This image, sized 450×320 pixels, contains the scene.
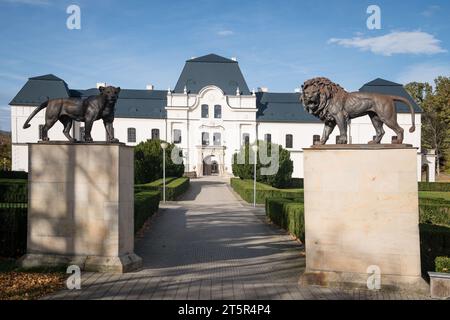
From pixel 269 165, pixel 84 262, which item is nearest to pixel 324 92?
pixel 84 262

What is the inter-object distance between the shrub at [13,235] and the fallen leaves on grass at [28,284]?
1.70 meters

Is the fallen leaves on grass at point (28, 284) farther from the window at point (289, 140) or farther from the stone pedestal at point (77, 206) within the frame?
the window at point (289, 140)

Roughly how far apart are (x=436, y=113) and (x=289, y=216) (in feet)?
191

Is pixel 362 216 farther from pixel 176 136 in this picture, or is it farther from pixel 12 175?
pixel 176 136

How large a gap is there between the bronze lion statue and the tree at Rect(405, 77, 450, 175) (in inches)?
2244

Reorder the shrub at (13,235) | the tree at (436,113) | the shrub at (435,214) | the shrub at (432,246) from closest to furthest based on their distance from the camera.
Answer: the shrub at (432,246), the shrub at (13,235), the shrub at (435,214), the tree at (436,113)

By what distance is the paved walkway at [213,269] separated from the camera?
5730 mm

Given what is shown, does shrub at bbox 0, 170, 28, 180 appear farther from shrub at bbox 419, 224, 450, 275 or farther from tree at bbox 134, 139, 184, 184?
shrub at bbox 419, 224, 450, 275

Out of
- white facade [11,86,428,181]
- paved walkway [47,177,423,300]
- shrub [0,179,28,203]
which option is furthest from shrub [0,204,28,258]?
white facade [11,86,428,181]

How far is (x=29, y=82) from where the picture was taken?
4956cm

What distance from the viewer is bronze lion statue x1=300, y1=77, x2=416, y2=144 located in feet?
21.0

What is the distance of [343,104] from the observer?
21.4ft

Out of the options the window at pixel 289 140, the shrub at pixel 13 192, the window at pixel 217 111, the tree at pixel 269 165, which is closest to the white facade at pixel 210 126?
the window at pixel 217 111
